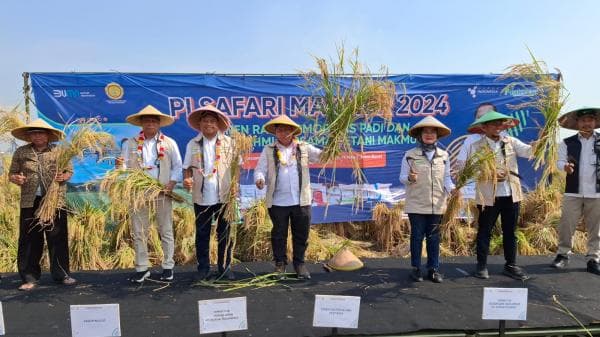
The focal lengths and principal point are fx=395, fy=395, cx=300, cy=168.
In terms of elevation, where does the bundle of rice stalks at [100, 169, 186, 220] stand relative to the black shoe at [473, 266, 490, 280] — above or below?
above

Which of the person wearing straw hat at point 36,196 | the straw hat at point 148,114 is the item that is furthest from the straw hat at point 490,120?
the person wearing straw hat at point 36,196

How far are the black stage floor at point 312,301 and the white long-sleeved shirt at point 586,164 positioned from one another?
2.67 feet

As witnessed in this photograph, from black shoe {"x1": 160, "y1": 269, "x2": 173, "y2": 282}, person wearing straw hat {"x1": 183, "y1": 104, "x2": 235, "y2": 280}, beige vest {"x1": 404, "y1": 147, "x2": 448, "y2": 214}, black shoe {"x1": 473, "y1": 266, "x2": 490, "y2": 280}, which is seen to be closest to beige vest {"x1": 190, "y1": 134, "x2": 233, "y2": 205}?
person wearing straw hat {"x1": 183, "y1": 104, "x2": 235, "y2": 280}

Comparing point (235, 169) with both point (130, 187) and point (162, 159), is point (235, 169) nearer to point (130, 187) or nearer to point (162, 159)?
point (162, 159)

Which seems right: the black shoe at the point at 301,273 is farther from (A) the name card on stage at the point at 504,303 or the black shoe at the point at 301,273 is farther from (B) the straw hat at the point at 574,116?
(B) the straw hat at the point at 574,116

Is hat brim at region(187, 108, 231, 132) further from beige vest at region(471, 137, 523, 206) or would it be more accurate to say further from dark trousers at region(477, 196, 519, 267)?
dark trousers at region(477, 196, 519, 267)

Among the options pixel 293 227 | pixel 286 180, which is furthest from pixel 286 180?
pixel 293 227

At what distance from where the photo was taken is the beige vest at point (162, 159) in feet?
11.4

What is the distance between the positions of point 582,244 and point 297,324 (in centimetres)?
432

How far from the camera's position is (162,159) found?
3527 millimetres

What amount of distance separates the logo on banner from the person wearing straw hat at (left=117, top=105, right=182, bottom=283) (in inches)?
60.3

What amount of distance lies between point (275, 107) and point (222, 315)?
11.2 feet

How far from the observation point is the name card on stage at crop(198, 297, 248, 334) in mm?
2195

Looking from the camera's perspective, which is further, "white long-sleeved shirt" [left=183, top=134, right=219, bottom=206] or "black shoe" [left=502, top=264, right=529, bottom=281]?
"black shoe" [left=502, top=264, right=529, bottom=281]
